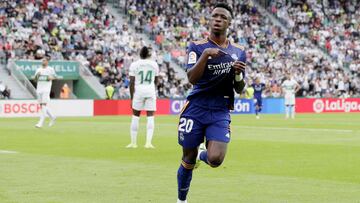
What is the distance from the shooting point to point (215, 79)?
969 centimetres

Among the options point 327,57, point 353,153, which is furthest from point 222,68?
point 327,57

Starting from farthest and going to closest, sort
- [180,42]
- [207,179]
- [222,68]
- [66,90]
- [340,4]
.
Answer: [340,4]
[180,42]
[66,90]
[207,179]
[222,68]

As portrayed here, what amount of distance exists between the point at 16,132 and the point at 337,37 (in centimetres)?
3932

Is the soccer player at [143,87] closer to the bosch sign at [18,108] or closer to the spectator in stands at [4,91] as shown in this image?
the bosch sign at [18,108]

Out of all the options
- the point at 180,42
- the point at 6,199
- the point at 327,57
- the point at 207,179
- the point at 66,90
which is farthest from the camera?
the point at 327,57

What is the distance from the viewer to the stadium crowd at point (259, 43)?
53.8m

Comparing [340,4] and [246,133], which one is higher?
[340,4]

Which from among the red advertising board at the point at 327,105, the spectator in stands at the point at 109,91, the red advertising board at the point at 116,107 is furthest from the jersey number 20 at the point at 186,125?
the red advertising board at the point at 327,105

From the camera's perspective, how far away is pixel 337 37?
203ft

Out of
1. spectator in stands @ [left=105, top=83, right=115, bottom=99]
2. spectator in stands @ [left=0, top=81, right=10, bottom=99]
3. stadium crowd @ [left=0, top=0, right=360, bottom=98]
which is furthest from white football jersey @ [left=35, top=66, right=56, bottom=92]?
spectator in stands @ [left=105, top=83, right=115, bottom=99]

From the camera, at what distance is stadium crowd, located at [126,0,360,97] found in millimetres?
53844

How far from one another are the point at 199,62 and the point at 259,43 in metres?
48.6

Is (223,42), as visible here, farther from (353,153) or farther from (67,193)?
(353,153)

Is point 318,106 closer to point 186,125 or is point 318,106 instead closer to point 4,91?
point 4,91
